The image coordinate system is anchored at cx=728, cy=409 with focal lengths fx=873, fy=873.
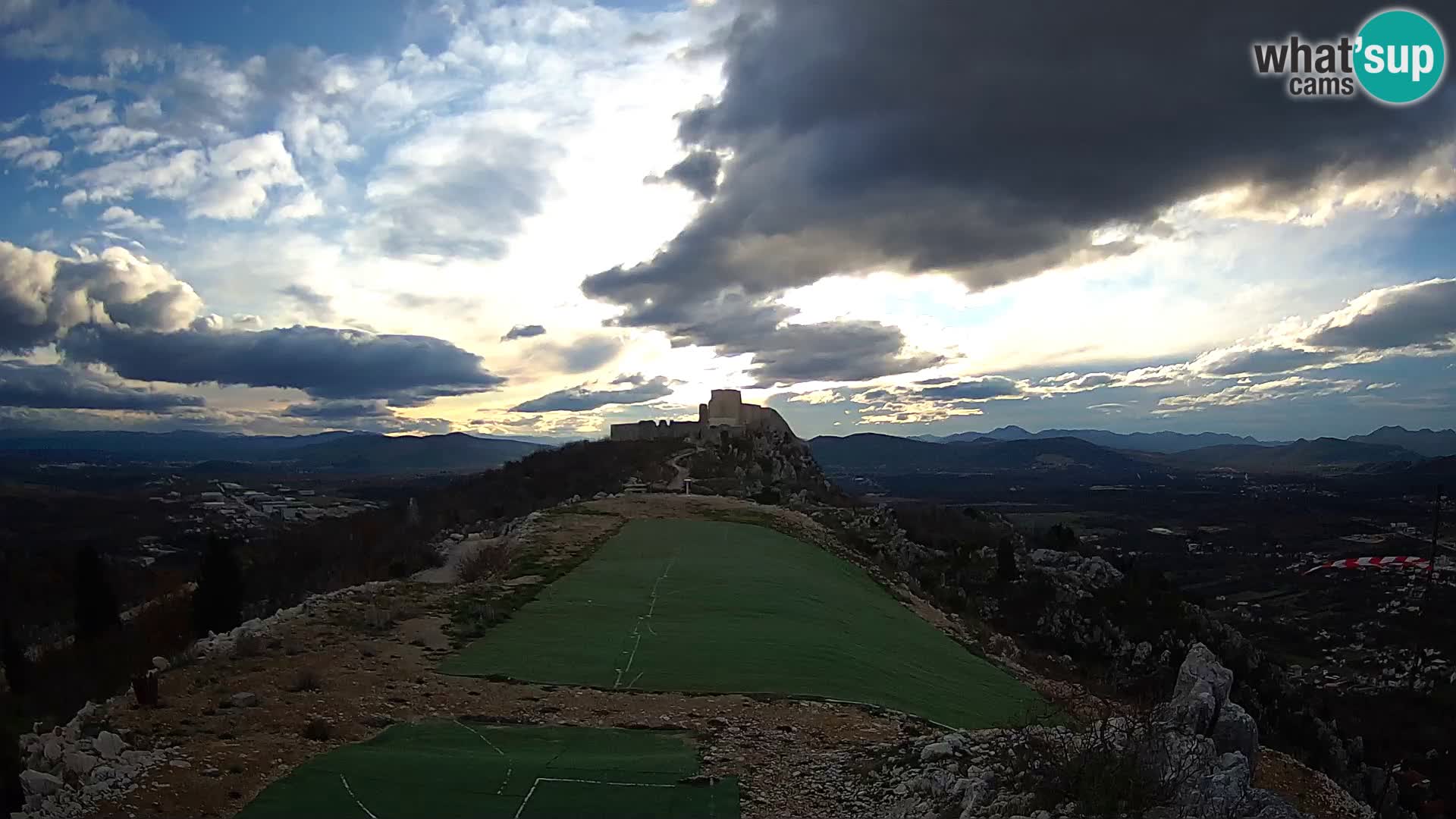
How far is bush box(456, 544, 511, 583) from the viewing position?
64.1 ft

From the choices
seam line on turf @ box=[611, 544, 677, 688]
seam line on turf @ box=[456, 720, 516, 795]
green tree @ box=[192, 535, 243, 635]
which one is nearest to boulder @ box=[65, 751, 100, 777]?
seam line on turf @ box=[456, 720, 516, 795]

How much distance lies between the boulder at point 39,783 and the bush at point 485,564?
39.6 feet

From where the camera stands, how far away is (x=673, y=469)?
47.3 m

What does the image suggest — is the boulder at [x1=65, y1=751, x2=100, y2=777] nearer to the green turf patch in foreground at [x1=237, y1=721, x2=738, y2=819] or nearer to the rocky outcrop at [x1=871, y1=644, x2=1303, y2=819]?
the green turf patch in foreground at [x1=237, y1=721, x2=738, y2=819]

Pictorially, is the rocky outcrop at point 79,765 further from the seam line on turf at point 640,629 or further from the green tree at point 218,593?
the green tree at point 218,593

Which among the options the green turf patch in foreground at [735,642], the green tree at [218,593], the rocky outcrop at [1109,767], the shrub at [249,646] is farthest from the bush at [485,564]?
the rocky outcrop at [1109,767]

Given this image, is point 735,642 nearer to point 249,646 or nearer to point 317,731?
point 317,731

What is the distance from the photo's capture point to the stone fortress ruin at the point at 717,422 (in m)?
66.1

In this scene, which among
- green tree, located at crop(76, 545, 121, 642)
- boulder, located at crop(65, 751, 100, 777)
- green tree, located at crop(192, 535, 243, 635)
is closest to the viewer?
boulder, located at crop(65, 751, 100, 777)

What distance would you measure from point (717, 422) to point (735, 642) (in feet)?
173

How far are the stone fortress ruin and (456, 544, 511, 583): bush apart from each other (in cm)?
4158

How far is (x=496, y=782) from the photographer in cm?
791

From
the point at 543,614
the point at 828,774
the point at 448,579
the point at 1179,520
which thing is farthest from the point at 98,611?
the point at 1179,520

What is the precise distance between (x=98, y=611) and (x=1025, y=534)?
55.1m
